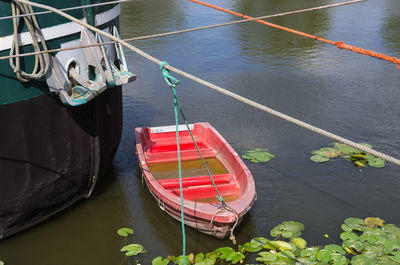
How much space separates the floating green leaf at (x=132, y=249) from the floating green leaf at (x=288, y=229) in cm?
220

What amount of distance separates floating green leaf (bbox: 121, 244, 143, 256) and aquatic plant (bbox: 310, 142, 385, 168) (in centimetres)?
436

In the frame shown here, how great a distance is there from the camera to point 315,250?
658 cm

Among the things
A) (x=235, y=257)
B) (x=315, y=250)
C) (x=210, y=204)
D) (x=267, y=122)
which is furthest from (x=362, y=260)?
(x=267, y=122)

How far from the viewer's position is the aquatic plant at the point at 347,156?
29.8ft

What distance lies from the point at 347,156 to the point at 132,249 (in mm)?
5168

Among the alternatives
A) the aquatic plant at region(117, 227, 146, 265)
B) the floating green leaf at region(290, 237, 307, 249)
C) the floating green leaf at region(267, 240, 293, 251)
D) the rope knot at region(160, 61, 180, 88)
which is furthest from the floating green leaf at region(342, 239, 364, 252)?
the rope knot at region(160, 61, 180, 88)

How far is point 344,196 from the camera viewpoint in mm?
8242

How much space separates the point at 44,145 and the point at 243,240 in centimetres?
356

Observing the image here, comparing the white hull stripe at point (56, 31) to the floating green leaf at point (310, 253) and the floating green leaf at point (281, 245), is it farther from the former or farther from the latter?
the floating green leaf at point (310, 253)

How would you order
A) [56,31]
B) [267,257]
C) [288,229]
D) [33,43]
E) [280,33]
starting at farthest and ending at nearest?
[280,33]
[288,229]
[267,257]
[56,31]
[33,43]

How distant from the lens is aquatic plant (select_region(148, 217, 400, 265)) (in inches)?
251

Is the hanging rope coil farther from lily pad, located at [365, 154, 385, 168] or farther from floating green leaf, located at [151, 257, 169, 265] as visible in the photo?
lily pad, located at [365, 154, 385, 168]

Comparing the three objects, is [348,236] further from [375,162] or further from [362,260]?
[375,162]

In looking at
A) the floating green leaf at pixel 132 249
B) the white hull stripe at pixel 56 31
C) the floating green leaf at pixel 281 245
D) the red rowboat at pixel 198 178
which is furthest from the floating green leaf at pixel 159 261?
the white hull stripe at pixel 56 31
